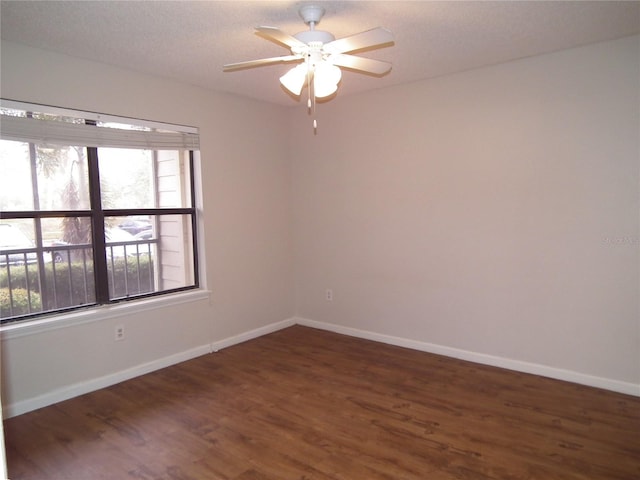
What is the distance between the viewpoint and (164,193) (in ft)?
12.3

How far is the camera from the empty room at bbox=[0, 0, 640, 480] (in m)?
2.38

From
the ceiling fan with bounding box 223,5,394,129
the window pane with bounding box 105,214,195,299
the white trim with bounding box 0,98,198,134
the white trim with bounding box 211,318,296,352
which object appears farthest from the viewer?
the white trim with bounding box 211,318,296,352

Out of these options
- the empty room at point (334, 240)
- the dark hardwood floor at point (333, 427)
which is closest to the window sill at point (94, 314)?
the empty room at point (334, 240)

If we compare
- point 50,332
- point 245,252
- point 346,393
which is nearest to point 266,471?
point 346,393

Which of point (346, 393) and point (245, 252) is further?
point (245, 252)

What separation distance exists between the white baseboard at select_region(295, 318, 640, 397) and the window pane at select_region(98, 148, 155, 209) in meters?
2.32

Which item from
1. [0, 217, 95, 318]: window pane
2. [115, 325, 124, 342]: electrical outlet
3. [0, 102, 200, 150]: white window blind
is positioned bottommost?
[115, 325, 124, 342]: electrical outlet

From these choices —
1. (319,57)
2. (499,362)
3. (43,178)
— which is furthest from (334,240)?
(43,178)

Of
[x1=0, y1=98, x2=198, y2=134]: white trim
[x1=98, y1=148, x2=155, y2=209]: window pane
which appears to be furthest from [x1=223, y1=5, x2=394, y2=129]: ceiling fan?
[x1=98, y1=148, x2=155, y2=209]: window pane

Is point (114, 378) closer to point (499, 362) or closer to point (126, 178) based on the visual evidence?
point (126, 178)

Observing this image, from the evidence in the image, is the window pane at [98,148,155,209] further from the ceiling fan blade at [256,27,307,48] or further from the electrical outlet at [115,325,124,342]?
the ceiling fan blade at [256,27,307,48]

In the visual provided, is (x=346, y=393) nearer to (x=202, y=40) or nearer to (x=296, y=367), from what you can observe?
(x=296, y=367)

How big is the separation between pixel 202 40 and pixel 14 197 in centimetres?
168

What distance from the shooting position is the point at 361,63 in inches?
93.0
